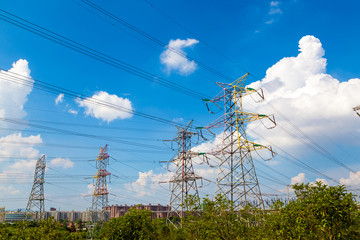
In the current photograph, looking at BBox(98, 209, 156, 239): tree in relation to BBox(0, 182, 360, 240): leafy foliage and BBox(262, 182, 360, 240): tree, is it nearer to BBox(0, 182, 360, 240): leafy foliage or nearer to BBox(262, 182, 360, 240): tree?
BBox(0, 182, 360, 240): leafy foliage

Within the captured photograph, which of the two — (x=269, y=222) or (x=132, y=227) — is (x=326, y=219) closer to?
(x=269, y=222)

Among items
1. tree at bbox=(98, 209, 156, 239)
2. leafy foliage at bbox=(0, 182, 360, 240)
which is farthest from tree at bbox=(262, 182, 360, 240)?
tree at bbox=(98, 209, 156, 239)

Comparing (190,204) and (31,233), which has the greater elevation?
(190,204)

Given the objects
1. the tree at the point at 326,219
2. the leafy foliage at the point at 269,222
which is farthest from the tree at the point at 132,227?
the tree at the point at 326,219

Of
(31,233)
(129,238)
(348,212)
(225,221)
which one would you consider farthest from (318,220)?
(31,233)

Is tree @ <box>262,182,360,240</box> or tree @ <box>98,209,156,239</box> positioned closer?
tree @ <box>262,182,360,240</box>

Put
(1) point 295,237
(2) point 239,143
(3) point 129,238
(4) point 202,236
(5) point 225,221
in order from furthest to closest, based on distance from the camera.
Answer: (2) point 239,143
(3) point 129,238
(4) point 202,236
(5) point 225,221
(1) point 295,237

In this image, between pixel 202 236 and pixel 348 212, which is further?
pixel 202 236

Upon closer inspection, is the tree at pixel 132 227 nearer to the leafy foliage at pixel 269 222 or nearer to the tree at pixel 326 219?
the leafy foliage at pixel 269 222

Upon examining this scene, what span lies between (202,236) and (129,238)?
7.75 metres

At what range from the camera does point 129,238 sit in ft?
83.4

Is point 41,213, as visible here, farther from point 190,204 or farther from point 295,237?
point 295,237

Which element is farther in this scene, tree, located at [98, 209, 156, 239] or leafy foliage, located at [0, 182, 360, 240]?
tree, located at [98, 209, 156, 239]

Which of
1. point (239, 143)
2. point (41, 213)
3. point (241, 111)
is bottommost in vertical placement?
point (41, 213)
